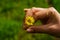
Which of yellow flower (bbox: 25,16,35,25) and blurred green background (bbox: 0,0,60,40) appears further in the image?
blurred green background (bbox: 0,0,60,40)

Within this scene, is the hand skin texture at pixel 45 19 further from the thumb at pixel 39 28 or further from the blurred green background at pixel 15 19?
the blurred green background at pixel 15 19

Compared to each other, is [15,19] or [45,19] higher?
[45,19]

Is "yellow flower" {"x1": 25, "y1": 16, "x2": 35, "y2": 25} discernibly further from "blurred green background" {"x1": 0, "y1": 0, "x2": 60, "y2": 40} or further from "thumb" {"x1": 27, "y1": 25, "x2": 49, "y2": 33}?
"blurred green background" {"x1": 0, "y1": 0, "x2": 60, "y2": 40}

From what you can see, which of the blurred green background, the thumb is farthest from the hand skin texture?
the blurred green background

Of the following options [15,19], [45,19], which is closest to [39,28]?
[45,19]

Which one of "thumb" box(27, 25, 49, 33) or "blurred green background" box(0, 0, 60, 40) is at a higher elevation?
"thumb" box(27, 25, 49, 33)

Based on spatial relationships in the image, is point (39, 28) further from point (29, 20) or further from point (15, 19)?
point (15, 19)
